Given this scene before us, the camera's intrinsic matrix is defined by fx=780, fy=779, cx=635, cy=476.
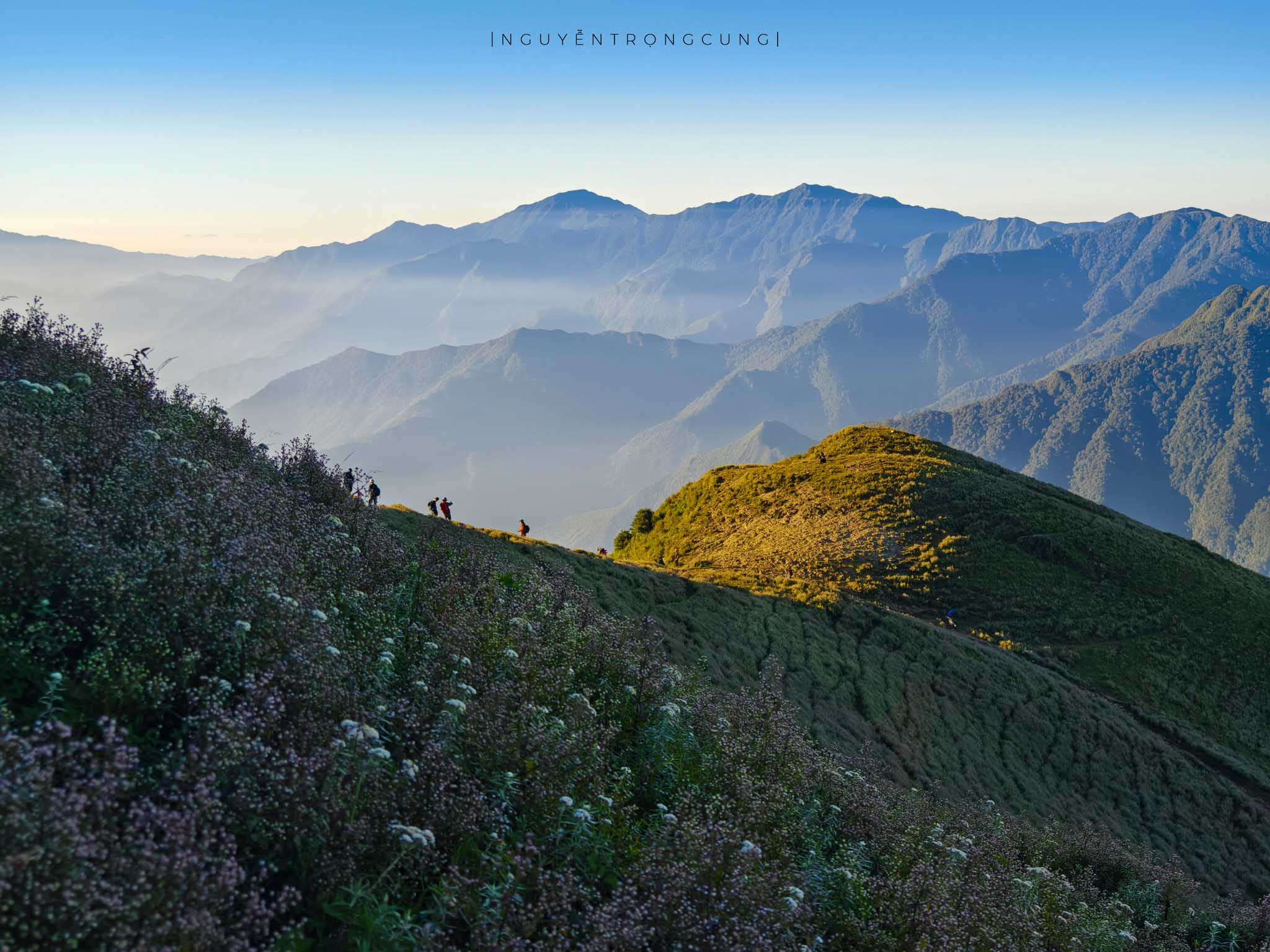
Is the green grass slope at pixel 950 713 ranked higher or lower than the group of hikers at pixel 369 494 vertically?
lower

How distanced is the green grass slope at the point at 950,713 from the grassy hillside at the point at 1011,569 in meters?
2.84

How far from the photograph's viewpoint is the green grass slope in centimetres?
1997

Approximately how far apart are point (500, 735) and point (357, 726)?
1.28m

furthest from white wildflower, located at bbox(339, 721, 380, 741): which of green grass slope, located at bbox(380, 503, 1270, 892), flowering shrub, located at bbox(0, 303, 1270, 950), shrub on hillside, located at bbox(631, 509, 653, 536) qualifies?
shrub on hillside, located at bbox(631, 509, 653, 536)

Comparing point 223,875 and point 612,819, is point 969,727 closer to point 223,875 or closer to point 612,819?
point 612,819

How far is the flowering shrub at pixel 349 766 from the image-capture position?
3.78 metres

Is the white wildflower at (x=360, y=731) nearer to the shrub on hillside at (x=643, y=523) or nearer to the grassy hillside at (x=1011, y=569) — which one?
the grassy hillside at (x=1011, y=569)

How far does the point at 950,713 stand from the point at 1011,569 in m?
16.9

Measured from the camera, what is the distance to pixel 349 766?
502cm

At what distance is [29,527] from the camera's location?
226 inches

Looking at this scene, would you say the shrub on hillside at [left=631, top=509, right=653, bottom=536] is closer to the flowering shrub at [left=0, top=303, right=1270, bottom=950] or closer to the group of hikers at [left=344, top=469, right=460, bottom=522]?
the group of hikers at [left=344, top=469, right=460, bottom=522]

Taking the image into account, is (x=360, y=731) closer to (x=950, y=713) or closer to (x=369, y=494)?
(x=369, y=494)

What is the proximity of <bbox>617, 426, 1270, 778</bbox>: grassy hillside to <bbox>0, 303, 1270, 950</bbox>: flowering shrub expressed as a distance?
63.5 feet

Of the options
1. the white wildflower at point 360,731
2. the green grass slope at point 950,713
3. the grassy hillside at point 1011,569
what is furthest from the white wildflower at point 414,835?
the grassy hillside at point 1011,569
